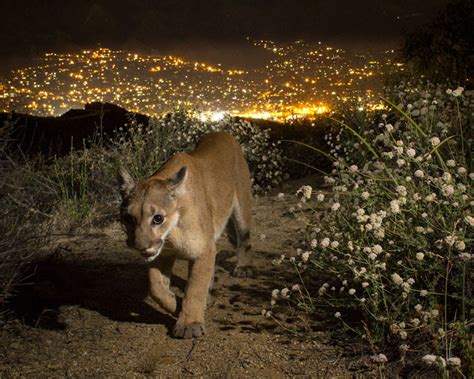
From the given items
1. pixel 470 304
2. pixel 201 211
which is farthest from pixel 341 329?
pixel 201 211

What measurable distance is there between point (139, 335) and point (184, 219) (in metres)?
1.00

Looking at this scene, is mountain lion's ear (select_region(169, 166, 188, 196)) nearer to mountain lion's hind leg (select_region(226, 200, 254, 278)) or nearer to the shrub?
mountain lion's hind leg (select_region(226, 200, 254, 278))

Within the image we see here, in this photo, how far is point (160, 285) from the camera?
16.5ft

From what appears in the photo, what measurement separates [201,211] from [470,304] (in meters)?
2.20

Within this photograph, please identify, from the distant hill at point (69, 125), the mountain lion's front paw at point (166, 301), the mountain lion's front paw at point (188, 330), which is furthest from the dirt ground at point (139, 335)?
the distant hill at point (69, 125)

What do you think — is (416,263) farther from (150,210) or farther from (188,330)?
(150,210)

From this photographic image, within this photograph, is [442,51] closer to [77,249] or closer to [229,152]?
[229,152]

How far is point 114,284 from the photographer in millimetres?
6215

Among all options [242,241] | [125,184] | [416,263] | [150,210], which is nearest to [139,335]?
[150,210]

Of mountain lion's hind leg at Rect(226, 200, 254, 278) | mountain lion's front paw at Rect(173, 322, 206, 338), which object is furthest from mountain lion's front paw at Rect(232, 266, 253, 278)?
mountain lion's front paw at Rect(173, 322, 206, 338)

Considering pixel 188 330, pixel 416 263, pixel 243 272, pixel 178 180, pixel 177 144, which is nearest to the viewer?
pixel 416 263

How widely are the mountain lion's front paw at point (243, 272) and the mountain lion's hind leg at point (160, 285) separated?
1415mm

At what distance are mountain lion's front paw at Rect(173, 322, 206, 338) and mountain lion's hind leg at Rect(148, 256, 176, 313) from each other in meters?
0.25

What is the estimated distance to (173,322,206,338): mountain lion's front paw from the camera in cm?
484
